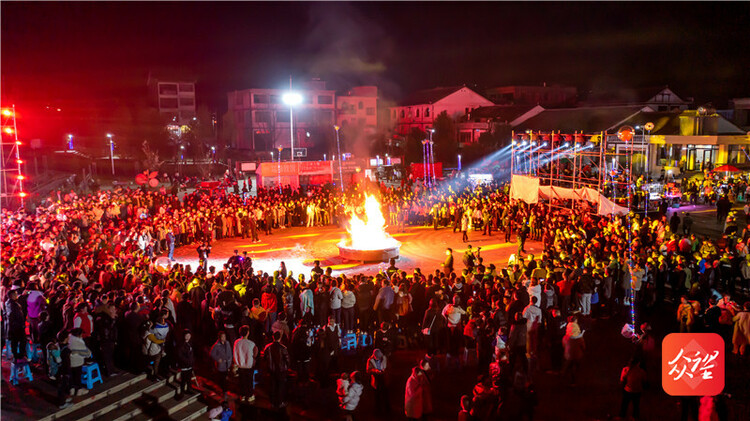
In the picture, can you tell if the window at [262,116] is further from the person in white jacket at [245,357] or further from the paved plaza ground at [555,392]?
the person in white jacket at [245,357]

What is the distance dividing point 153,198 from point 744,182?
30264 millimetres

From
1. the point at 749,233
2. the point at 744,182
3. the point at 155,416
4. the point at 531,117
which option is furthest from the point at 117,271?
the point at 531,117

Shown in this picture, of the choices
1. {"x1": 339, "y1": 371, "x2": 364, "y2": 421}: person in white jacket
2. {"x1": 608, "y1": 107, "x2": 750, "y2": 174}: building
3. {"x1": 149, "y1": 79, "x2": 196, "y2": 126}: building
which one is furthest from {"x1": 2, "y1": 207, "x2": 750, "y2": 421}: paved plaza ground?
{"x1": 149, "y1": 79, "x2": 196, "y2": 126}: building

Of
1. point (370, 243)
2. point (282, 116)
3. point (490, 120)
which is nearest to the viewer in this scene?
point (370, 243)

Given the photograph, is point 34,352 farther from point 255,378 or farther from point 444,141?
point 444,141

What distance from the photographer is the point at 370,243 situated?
751 inches

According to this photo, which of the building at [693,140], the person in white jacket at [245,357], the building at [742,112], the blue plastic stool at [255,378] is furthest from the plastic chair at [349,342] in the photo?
the building at [742,112]

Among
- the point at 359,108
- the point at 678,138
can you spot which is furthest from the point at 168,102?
the point at 678,138

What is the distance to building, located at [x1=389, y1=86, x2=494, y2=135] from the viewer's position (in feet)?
198

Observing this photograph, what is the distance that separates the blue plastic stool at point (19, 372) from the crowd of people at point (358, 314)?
276 mm

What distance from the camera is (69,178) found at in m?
35.7

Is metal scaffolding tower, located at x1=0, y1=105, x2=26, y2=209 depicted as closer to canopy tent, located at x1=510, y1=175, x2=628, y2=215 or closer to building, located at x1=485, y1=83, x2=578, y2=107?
canopy tent, located at x1=510, y1=175, x2=628, y2=215

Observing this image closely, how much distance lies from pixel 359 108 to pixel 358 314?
165ft

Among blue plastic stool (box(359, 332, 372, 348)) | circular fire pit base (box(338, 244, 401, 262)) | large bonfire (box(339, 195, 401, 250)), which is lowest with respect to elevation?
blue plastic stool (box(359, 332, 372, 348))
